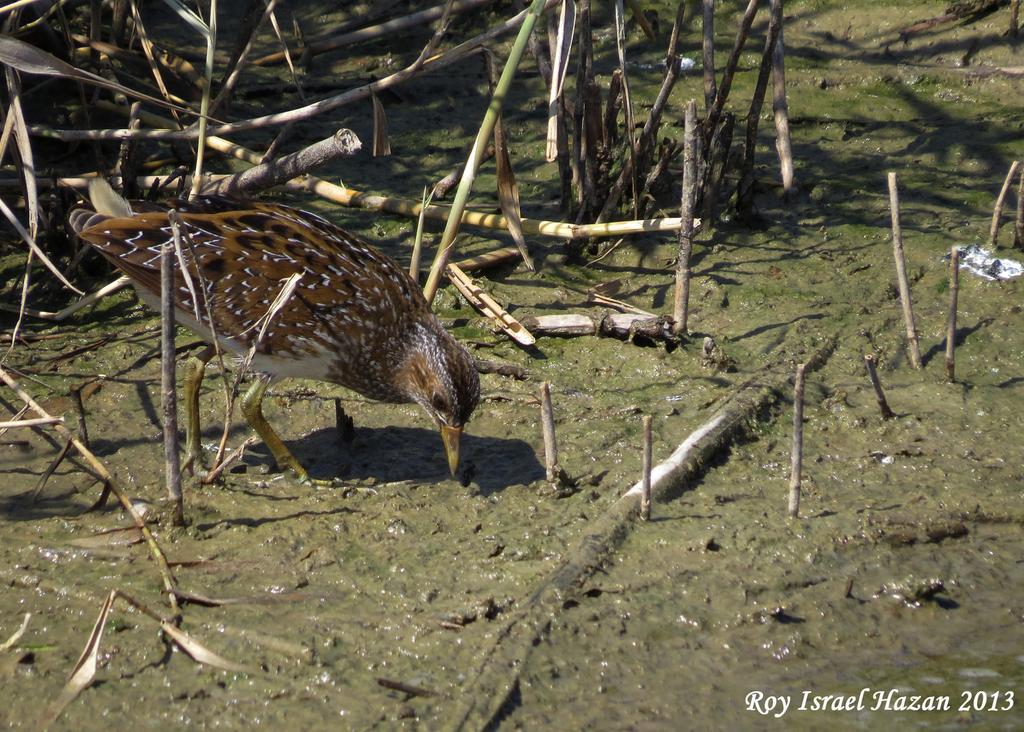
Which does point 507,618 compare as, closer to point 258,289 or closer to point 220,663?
point 220,663

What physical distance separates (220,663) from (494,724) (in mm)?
979

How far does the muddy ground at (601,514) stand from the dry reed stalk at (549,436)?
9cm

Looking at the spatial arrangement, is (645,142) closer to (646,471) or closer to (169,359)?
(646,471)

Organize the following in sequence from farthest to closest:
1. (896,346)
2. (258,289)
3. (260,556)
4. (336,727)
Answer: (896,346) < (258,289) < (260,556) < (336,727)

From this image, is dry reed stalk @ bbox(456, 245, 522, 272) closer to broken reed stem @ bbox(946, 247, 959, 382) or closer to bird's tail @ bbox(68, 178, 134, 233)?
bird's tail @ bbox(68, 178, 134, 233)

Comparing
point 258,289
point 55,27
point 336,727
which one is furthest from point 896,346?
point 55,27

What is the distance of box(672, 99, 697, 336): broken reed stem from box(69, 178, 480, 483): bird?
4.26 ft

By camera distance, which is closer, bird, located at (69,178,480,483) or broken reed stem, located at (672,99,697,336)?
bird, located at (69,178,480,483)

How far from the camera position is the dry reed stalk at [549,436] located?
5.02 meters

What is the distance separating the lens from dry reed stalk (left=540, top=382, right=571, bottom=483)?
5016 millimetres

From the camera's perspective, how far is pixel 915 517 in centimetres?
506

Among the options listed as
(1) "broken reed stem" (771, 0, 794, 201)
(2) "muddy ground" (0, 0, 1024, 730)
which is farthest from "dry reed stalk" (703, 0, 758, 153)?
(2) "muddy ground" (0, 0, 1024, 730)

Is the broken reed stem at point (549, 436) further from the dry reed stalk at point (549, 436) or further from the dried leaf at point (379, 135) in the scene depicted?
the dried leaf at point (379, 135)

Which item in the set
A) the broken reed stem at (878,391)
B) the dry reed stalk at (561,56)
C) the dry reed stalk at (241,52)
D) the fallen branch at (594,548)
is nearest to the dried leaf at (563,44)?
the dry reed stalk at (561,56)
